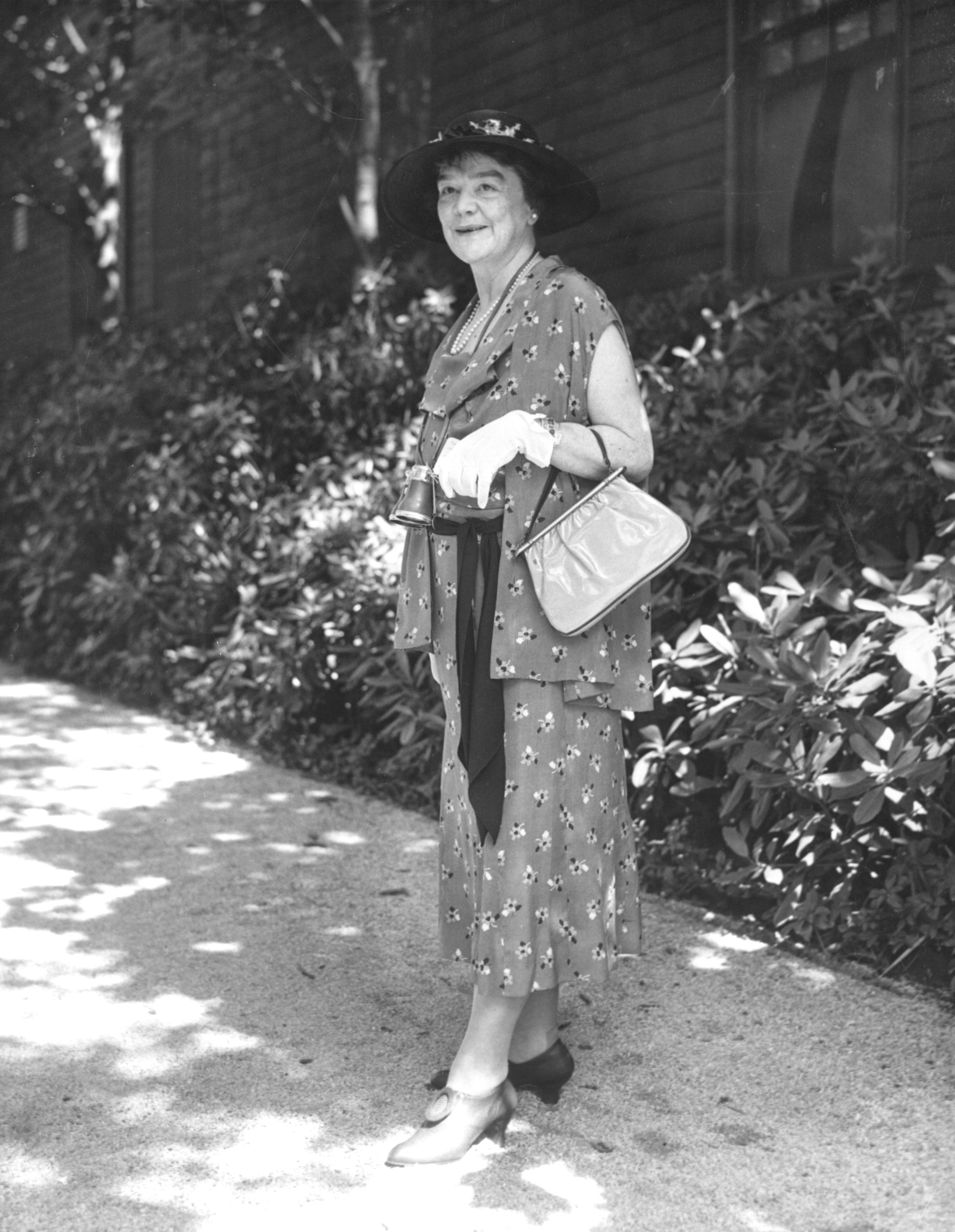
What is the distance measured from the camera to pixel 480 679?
9.81ft

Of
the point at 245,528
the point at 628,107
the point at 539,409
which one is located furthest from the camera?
the point at 628,107

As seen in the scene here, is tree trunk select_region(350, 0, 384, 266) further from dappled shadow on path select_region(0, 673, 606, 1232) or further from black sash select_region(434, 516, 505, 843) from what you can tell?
black sash select_region(434, 516, 505, 843)

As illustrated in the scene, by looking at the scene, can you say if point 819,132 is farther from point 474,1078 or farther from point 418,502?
point 474,1078

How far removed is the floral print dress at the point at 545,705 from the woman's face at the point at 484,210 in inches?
3.8

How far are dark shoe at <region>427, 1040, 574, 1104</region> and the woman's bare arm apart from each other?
4.15ft

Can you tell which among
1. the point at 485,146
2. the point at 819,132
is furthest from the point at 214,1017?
the point at 819,132

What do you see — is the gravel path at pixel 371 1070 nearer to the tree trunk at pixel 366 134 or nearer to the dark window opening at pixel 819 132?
the dark window opening at pixel 819 132

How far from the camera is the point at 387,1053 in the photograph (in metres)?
3.44

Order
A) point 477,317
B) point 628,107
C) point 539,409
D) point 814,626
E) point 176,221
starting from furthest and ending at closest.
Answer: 1. point 176,221
2. point 628,107
3. point 814,626
4. point 477,317
5. point 539,409

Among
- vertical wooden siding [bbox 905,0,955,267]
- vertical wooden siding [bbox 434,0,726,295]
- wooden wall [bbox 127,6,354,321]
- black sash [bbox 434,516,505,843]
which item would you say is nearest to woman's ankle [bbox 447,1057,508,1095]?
black sash [bbox 434,516,505,843]

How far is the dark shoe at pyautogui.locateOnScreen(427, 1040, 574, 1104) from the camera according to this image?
3.17 m

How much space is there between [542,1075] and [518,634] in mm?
996

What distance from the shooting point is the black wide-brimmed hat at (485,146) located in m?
2.97

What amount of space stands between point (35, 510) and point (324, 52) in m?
4.22
